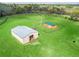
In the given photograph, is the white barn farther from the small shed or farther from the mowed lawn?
the small shed

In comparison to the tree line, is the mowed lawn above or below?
below

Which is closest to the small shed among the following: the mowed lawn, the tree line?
the mowed lawn

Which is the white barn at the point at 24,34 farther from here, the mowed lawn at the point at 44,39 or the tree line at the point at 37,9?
the tree line at the point at 37,9

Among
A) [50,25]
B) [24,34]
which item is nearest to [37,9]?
[50,25]

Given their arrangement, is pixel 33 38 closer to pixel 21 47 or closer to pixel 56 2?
pixel 21 47

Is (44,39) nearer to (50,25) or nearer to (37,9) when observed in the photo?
(50,25)
